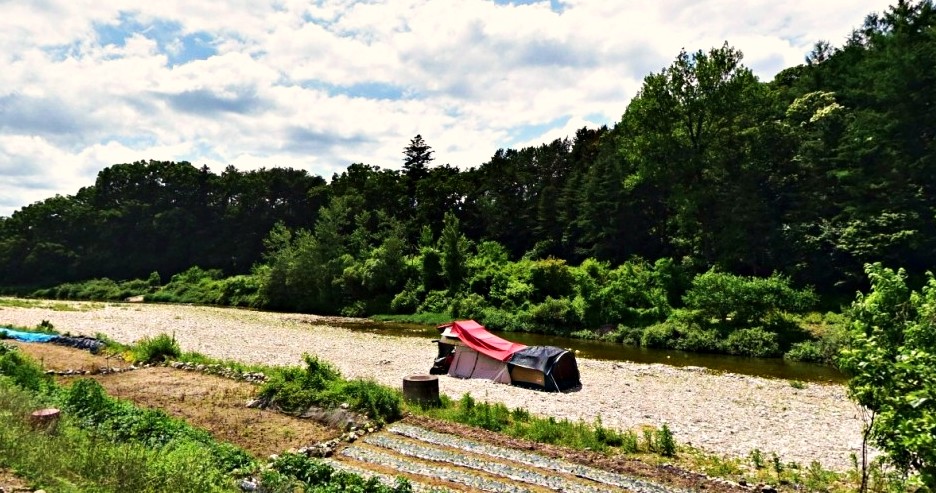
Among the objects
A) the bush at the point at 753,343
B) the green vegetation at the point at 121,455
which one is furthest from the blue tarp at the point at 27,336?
the bush at the point at 753,343

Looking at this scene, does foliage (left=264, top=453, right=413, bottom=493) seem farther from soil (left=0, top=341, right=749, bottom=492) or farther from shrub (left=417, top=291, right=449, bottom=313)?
shrub (left=417, top=291, right=449, bottom=313)

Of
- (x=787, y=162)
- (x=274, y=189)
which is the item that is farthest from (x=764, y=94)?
(x=274, y=189)

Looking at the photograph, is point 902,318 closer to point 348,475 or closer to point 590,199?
point 348,475

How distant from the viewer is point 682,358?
33.0m

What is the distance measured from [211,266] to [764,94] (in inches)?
3375

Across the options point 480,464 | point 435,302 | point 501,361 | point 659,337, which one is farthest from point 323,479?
point 435,302

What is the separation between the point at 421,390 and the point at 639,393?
9621mm

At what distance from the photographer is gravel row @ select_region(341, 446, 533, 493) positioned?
1163 centimetres

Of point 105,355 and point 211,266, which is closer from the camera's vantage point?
point 105,355

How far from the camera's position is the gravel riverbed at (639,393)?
1628 cm

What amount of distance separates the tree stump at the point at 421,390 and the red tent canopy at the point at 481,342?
19.0 ft

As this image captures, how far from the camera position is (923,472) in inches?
271

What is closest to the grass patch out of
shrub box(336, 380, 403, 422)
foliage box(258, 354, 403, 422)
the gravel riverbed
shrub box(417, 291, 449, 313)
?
Result: shrub box(417, 291, 449, 313)

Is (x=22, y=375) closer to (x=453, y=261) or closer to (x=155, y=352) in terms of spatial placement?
(x=155, y=352)
